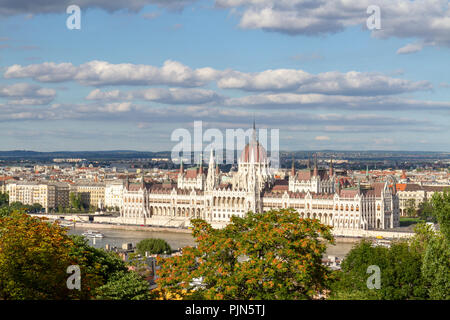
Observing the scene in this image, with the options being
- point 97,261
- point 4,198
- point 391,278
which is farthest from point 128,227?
point 391,278

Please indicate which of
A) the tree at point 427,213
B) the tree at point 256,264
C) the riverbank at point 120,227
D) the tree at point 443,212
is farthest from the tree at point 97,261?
the tree at point 427,213

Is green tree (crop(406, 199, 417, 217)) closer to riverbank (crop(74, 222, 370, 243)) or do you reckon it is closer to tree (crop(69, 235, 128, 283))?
riverbank (crop(74, 222, 370, 243))

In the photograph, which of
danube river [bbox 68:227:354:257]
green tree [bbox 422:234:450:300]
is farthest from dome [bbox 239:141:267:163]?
green tree [bbox 422:234:450:300]

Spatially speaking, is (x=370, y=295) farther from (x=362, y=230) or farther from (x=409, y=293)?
(x=362, y=230)

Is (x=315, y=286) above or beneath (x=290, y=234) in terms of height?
beneath

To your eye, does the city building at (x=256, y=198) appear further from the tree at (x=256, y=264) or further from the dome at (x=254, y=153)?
the tree at (x=256, y=264)
